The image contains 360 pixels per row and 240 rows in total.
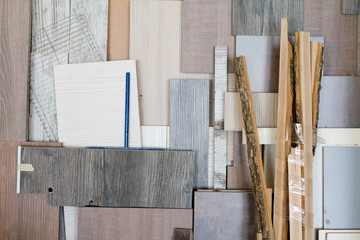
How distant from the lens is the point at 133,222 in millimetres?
1288

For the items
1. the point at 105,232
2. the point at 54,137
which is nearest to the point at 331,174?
the point at 105,232

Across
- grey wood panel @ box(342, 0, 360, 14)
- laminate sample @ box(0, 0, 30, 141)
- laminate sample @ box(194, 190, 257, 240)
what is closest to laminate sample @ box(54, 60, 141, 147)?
laminate sample @ box(0, 0, 30, 141)

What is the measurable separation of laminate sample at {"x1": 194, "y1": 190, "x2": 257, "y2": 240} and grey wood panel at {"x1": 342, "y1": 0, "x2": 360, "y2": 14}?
923 mm

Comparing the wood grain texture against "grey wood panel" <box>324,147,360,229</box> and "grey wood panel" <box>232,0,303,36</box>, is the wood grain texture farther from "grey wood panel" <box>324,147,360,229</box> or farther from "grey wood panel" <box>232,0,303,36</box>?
"grey wood panel" <box>324,147,360,229</box>

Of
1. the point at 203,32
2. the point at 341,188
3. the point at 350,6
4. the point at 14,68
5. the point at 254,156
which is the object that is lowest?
the point at 341,188

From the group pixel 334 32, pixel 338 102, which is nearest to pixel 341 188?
pixel 338 102

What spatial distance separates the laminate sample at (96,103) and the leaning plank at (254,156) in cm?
47

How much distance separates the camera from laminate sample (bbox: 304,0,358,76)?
4.33 feet

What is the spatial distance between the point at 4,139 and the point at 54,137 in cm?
22

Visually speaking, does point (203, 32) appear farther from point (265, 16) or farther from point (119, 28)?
point (119, 28)

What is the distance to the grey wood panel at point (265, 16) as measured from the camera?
4.31 feet

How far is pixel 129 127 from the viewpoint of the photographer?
133 centimetres

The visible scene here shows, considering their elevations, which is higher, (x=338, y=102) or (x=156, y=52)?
(x=156, y=52)

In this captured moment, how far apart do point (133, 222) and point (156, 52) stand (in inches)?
30.2
